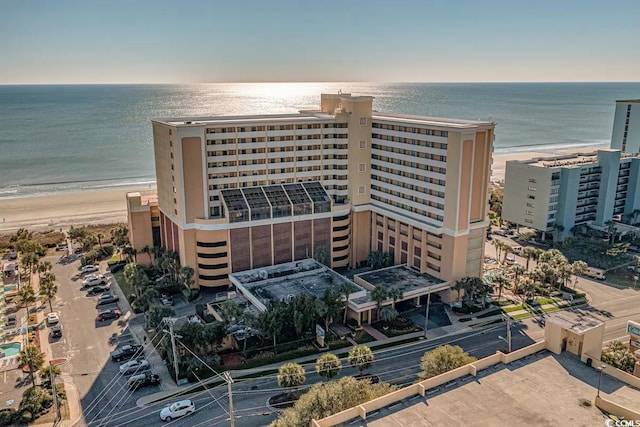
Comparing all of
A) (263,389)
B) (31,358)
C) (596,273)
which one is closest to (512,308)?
(596,273)

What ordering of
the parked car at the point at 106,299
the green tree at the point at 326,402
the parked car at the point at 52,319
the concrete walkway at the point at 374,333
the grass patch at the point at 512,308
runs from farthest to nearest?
1. the parked car at the point at 106,299
2. the grass patch at the point at 512,308
3. the parked car at the point at 52,319
4. the concrete walkway at the point at 374,333
5. the green tree at the point at 326,402

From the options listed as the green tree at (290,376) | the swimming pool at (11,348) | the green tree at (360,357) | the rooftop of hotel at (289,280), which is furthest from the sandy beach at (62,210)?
the green tree at (360,357)

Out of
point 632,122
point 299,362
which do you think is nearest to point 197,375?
point 299,362

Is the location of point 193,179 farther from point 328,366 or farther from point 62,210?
point 62,210

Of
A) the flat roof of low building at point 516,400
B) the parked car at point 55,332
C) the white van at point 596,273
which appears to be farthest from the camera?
the white van at point 596,273

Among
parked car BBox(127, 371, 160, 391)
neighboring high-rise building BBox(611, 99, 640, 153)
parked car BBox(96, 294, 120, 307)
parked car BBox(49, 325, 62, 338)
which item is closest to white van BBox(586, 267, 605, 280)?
neighboring high-rise building BBox(611, 99, 640, 153)

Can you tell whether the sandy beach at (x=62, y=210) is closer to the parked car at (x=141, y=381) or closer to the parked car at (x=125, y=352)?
the parked car at (x=125, y=352)
